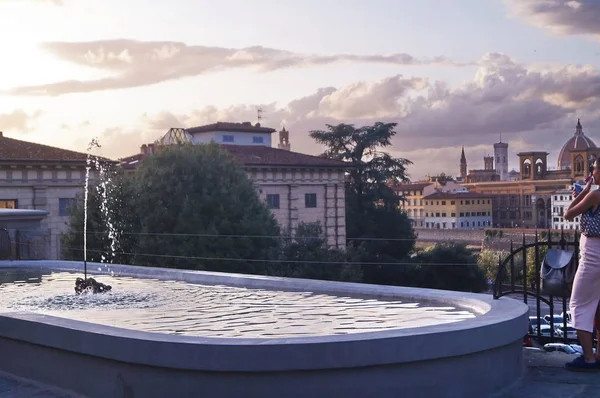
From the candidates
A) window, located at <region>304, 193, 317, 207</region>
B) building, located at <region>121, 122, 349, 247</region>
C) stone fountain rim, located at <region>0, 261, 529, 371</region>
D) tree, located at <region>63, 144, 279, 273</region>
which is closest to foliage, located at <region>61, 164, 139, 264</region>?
tree, located at <region>63, 144, 279, 273</region>

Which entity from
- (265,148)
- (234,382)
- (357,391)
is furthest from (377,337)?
(265,148)

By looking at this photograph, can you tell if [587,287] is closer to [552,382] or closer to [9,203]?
[552,382]

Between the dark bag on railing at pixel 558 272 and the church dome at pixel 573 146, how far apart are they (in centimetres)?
14518

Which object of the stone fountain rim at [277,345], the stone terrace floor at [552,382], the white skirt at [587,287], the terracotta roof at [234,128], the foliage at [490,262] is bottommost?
the foliage at [490,262]

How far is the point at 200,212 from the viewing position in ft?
92.3

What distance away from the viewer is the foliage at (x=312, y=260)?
101 feet

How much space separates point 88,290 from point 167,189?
18.4 meters

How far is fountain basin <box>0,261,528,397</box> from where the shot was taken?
16.1 ft

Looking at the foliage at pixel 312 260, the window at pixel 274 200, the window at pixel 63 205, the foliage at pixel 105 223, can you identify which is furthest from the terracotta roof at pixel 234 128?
the foliage at pixel 105 223

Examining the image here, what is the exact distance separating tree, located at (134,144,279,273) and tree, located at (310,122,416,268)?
2142cm

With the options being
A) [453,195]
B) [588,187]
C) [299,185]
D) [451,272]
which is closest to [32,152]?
[299,185]

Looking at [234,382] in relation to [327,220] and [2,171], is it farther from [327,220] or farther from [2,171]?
[327,220]

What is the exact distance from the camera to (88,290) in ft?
33.4

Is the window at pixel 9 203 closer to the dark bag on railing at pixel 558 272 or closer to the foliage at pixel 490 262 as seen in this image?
the foliage at pixel 490 262
